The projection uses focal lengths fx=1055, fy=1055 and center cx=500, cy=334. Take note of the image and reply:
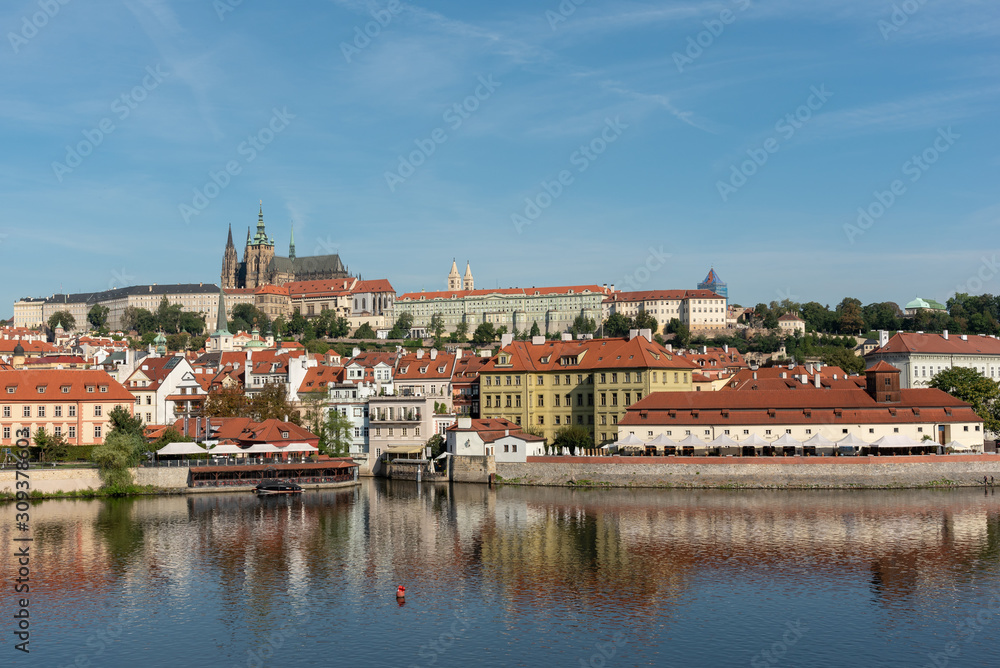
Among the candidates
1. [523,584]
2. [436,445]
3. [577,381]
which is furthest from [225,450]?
[523,584]

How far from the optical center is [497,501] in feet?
196

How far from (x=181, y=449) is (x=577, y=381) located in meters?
27.9

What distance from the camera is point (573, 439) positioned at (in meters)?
72.6

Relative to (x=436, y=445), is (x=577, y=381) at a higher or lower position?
higher

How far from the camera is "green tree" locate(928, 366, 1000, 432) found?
71675 mm

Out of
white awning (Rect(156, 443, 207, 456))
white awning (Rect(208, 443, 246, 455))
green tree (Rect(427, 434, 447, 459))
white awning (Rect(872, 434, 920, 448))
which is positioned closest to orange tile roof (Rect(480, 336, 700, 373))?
green tree (Rect(427, 434, 447, 459))

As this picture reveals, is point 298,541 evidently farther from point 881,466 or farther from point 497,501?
point 881,466

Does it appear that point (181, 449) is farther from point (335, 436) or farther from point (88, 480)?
point (335, 436)

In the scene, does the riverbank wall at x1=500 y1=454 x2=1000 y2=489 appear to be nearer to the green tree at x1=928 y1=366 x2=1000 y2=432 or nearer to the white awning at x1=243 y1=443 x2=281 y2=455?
the green tree at x1=928 y1=366 x2=1000 y2=432

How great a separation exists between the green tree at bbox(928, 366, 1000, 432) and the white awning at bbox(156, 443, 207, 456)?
5201 cm

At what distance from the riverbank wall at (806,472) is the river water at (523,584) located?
4.00 meters

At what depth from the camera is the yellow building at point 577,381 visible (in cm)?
7406

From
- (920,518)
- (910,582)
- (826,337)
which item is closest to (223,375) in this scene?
(920,518)

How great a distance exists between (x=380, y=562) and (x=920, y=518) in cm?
2603
